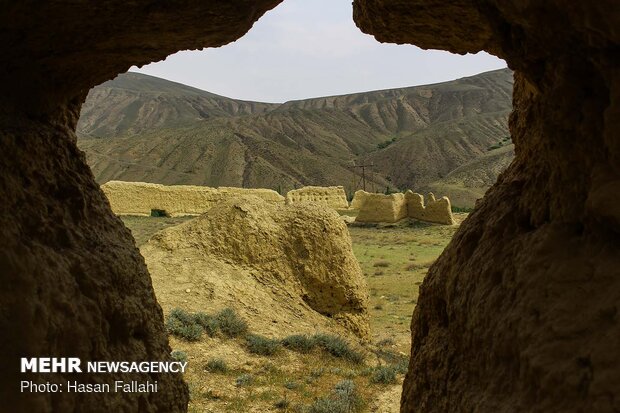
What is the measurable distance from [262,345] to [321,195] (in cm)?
2252

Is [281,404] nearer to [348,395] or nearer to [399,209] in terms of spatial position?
[348,395]

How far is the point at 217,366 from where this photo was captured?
7062 millimetres

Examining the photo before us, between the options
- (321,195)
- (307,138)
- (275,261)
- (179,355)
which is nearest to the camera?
(179,355)

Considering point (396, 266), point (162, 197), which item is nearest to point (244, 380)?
point (396, 266)

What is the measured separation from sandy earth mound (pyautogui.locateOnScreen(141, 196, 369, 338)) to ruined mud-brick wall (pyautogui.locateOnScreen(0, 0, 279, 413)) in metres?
6.06

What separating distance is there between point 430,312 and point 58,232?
2376 millimetres

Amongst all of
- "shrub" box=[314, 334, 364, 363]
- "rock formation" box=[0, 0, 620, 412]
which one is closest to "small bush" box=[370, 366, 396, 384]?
"shrub" box=[314, 334, 364, 363]

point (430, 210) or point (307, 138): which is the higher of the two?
point (307, 138)

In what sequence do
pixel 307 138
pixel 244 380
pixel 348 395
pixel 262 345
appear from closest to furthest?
pixel 348 395
pixel 244 380
pixel 262 345
pixel 307 138

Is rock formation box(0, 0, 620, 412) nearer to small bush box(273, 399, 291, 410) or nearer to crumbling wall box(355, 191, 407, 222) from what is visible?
small bush box(273, 399, 291, 410)

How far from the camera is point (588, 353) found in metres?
1.86

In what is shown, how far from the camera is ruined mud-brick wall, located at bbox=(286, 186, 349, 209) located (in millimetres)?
28052

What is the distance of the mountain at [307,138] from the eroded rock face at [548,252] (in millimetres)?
49220

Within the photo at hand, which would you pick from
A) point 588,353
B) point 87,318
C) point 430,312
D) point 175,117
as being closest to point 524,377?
point 588,353
